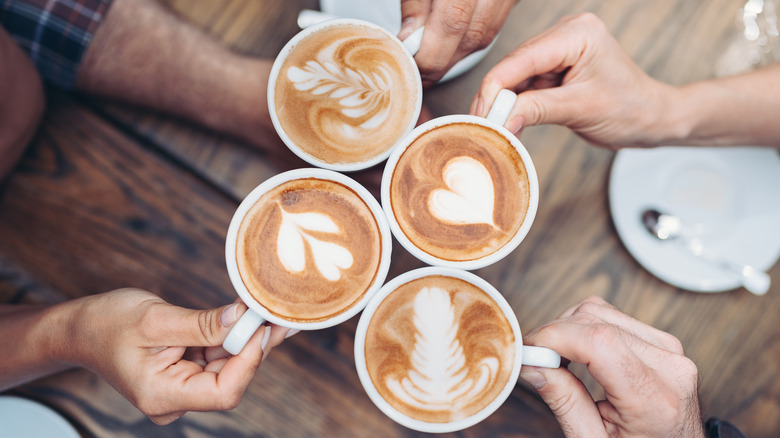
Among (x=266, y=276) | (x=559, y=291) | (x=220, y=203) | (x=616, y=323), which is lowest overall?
(x=220, y=203)

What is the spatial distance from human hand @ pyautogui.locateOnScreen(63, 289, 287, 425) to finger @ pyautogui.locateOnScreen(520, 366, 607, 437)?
49cm

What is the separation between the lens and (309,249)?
0.92 meters

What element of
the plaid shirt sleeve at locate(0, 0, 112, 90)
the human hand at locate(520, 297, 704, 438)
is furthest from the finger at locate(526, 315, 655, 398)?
the plaid shirt sleeve at locate(0, 0, 112, 90)

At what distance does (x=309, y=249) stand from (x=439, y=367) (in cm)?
33

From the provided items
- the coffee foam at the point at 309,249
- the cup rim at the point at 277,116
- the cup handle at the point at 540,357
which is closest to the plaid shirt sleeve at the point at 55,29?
the cup rim at the point at 277,116

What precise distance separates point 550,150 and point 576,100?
190mm

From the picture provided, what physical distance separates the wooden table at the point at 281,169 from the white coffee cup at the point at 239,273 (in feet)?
0.74

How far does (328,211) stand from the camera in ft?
3.05

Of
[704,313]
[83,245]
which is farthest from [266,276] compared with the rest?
[704,313]

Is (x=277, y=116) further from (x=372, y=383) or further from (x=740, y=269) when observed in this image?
(x=740, y=269)

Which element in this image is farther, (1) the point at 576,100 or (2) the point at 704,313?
(2) the point at 704,313

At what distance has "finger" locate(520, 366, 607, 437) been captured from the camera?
882 millimetres

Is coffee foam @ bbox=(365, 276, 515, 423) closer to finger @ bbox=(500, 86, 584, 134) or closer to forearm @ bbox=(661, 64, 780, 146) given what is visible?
finger @ bbox=(500, 86, 584, 134)

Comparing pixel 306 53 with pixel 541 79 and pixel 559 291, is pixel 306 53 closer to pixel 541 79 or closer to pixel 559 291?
pixel 541 79
